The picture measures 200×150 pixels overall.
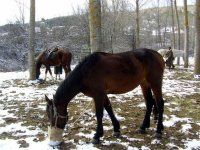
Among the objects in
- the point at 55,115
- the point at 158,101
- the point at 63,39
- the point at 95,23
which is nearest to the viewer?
the point at 55,115

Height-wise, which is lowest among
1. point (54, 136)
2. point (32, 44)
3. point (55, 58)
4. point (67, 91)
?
point (54, 136)

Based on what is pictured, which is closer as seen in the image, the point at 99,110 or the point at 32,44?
the point at 99,110

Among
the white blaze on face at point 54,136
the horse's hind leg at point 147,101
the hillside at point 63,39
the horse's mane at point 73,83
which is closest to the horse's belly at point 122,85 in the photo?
the horse's hind leg at point 147,101

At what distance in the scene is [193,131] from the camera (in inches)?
216

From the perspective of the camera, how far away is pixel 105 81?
16.1 ft

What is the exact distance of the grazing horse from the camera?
474 cm

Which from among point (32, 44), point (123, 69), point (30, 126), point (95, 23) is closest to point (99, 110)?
point (123, 69)

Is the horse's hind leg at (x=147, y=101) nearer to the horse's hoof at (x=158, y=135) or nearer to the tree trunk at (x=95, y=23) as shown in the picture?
the horse's hoof at (x=158, y=135)

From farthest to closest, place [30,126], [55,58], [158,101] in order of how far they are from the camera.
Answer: [55,58], [30,126], [158,101]

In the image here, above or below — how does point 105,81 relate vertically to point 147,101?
above

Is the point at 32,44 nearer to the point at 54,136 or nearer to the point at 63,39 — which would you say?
the point at 54,136

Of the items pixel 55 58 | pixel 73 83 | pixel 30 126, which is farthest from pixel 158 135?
pixel 55 58

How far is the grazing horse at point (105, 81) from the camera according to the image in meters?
4.74

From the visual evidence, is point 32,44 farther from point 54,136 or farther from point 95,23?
point 54,136
